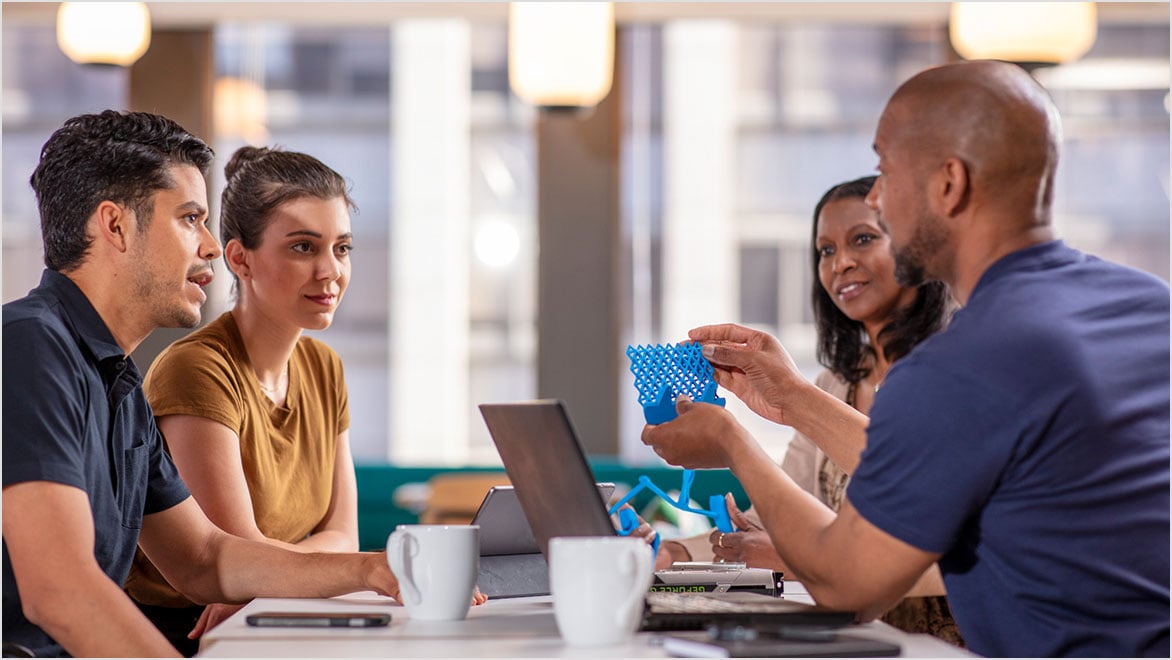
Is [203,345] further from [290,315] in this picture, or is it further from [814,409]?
[814,409]

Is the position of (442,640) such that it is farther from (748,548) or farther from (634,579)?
(748,548)

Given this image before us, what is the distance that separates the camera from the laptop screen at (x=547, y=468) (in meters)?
1.35

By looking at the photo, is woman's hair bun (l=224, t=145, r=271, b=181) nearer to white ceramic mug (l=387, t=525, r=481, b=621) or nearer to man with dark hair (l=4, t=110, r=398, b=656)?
man with dark hair (l=4, t=110, r=398, b=656)

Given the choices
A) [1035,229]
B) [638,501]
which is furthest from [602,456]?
[1035,229]

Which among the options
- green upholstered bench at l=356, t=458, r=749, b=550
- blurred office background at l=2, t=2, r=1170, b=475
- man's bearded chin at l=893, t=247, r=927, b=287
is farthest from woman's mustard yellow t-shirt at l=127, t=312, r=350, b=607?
blurred office background at l=2, t=2, r=1170, b=475

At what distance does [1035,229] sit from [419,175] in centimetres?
443

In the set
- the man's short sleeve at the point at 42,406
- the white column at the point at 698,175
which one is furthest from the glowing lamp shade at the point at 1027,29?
the man's short sleeve at the point at 42,406

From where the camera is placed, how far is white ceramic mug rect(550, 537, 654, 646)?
4.08 feet

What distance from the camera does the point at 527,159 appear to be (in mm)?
5613

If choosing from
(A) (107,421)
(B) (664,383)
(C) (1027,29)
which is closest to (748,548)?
(B) (664,383)

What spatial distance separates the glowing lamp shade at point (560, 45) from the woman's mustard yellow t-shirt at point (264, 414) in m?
2.04

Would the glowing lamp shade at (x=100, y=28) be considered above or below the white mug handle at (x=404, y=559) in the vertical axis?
above

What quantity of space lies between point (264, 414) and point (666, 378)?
3.00ft

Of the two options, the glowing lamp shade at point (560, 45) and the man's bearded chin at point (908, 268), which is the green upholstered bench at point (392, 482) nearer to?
the glowing lamp shade at point (560, 45)
